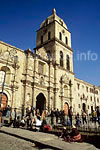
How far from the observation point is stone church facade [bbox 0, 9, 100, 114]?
19500 millimetres

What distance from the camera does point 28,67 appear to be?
71.9ft

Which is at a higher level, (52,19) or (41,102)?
(52,19)

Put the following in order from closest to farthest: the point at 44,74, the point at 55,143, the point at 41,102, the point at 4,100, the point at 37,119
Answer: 1. the point at 55,143
2. the point at 37,119
3. the point at 4,100
4. the point at 41,102
5. the point at 44,74

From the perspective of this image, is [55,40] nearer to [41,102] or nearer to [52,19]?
[52,19]

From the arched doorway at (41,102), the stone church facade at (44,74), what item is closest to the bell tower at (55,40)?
the stone church facade at (44,74)

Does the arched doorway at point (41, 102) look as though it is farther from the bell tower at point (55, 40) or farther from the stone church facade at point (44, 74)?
the bell tower at point (55, 40)

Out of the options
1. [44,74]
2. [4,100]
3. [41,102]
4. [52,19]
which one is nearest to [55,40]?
[52,19]

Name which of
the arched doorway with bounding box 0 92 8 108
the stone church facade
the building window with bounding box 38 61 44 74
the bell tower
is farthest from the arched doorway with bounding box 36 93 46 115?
the bell tower

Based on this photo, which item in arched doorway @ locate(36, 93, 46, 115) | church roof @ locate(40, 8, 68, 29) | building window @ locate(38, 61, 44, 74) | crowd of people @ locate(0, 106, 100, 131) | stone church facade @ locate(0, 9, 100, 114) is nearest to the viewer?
crowd of people @ locate(0, 106, 100, 131)

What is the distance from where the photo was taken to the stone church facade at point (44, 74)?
19.5m

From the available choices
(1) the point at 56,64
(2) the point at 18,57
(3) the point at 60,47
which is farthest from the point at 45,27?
(2) the point at 18,57

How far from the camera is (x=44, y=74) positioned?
81.7ft

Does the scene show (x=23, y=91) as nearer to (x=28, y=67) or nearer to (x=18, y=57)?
(x=28, y=67)

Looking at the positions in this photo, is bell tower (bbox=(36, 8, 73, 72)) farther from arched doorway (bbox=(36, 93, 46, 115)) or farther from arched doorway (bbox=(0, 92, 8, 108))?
arched doorway (bbox=(0, 92, 8, 108))
